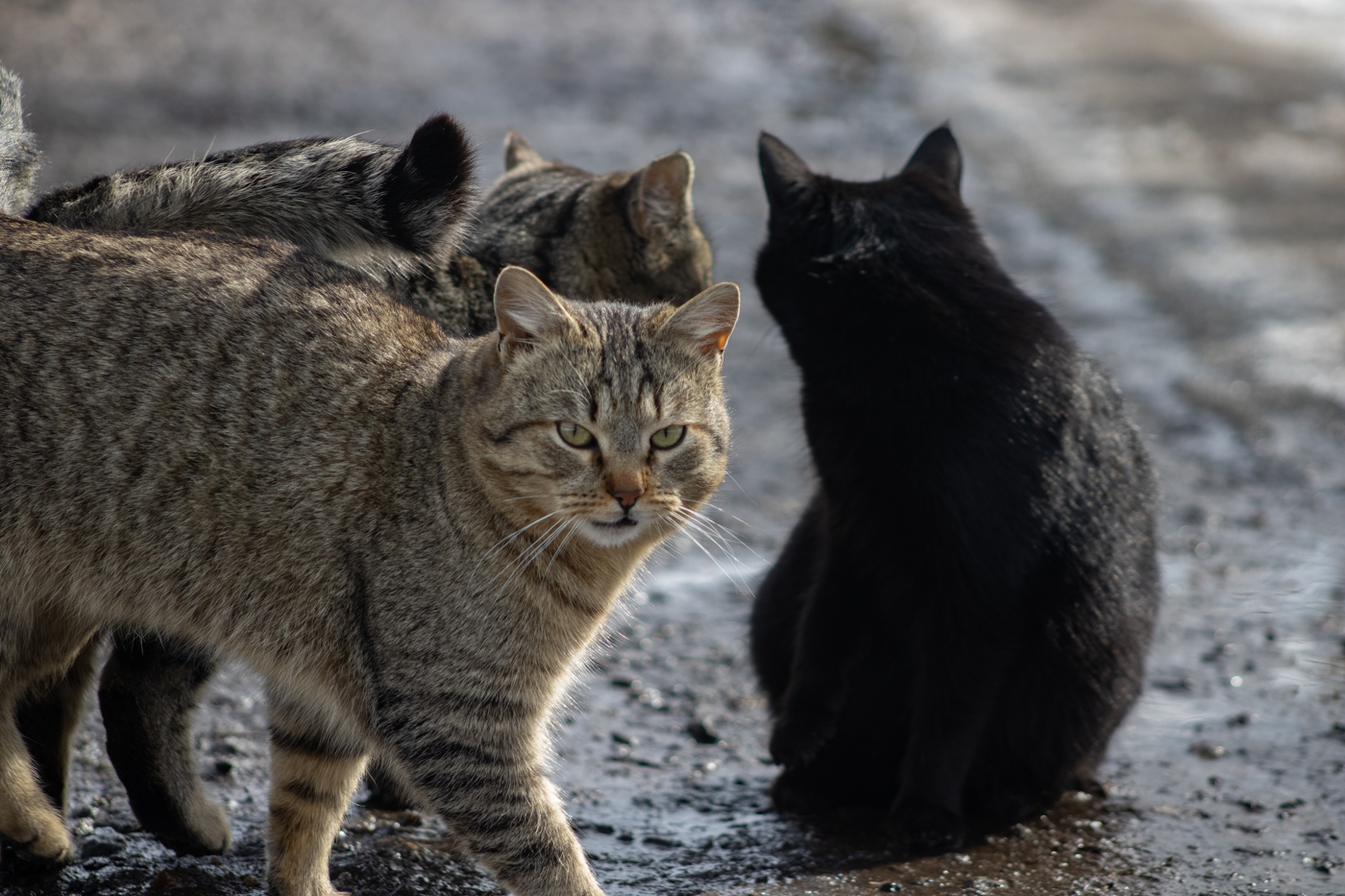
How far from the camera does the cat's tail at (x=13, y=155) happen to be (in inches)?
128

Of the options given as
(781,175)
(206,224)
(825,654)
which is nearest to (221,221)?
(206,224)

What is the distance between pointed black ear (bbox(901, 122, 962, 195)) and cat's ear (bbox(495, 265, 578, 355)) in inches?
72.4

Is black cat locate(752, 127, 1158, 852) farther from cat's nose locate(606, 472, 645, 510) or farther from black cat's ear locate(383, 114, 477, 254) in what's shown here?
black cat's ear locate(383, 114, 477, 254)

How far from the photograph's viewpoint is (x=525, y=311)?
2.90 m

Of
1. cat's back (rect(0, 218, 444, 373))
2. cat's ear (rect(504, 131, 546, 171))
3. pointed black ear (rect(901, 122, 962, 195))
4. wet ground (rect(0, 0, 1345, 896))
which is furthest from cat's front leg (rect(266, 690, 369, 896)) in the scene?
cat's ear (rect(504, 131, 546, 171))

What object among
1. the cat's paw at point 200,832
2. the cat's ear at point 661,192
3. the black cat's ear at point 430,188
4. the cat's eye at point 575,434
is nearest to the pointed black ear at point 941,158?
the cat's ear at point 661,192

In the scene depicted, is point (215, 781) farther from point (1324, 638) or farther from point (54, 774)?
point (1324, 638)

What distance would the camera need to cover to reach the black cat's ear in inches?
125

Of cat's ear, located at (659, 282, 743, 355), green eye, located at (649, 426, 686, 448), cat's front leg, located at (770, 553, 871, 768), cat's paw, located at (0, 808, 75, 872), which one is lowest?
cat's paw, located at (0, 808, 75, 872)

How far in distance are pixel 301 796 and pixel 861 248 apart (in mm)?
A: 2149

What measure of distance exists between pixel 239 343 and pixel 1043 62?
39.9 feet

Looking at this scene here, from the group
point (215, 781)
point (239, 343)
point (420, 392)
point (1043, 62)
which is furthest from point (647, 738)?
point (1043, 62)

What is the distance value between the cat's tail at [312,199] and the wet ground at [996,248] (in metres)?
1.20

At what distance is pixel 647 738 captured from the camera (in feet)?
13.1
